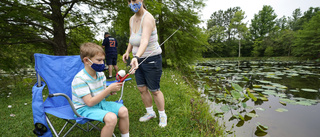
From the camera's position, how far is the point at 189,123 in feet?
7.28

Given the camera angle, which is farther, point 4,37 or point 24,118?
point 4,37

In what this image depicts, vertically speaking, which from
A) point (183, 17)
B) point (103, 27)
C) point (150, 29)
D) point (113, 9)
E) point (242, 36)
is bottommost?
point (150, 29)

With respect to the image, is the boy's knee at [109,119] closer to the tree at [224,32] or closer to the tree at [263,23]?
the tree at [224,32]

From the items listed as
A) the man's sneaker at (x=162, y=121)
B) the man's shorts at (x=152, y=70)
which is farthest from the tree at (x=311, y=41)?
the man's shorts at (x=152, y=70)

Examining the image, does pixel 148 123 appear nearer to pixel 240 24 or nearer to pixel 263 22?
pixel 240 24

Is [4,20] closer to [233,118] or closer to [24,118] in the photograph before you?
[24,118]

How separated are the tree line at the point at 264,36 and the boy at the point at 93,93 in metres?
22.1

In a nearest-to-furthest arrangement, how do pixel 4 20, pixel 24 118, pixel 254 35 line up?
pixel 24 118 < pixel 4 20 < pixel 254 35

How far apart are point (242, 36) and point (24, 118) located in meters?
35.9

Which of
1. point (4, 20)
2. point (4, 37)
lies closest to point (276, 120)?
point (4, 20)

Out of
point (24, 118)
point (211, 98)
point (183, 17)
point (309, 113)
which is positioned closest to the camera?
point (24, 118)

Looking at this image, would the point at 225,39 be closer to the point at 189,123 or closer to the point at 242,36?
the point at 242,36

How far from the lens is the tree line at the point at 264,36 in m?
19.7

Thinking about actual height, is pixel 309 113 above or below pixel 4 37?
below
